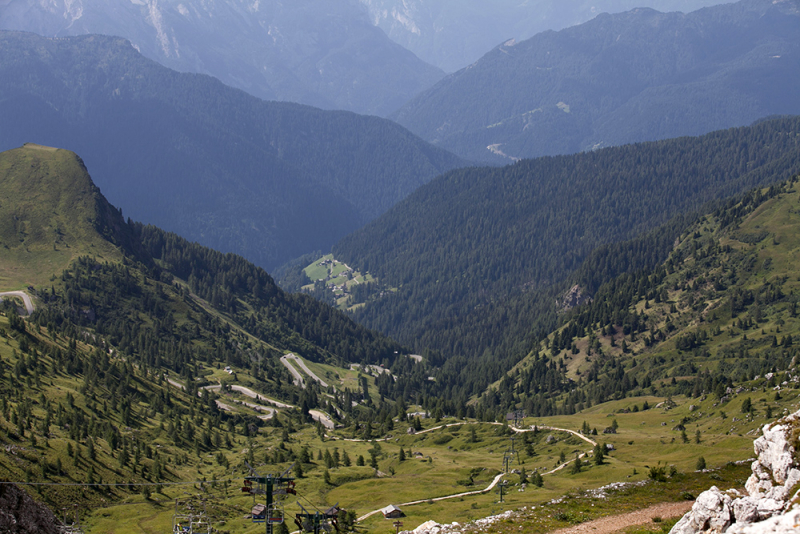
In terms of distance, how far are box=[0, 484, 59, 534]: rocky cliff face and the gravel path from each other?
47014 millimetres

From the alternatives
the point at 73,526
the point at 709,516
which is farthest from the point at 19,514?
the point at 709,516

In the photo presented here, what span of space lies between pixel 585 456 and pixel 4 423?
116 metres

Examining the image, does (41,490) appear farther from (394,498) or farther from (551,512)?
(551,512)

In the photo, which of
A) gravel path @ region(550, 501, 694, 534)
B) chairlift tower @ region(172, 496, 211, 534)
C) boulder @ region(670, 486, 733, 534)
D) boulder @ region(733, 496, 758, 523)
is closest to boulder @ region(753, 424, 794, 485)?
boulder @ region(670, 486, 733, 534)

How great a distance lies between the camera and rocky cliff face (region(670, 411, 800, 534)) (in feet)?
144

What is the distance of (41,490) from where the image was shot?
381ft

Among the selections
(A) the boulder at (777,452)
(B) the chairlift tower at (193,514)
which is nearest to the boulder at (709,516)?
(A) the boulder at (777,452)

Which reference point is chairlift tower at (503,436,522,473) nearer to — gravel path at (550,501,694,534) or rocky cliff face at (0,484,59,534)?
gravel path at (550,501,694,534)

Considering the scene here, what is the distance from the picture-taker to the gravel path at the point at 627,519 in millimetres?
72125

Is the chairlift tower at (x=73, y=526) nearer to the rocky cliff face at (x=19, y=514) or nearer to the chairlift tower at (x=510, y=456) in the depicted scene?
the rocky cliff face at (x=19, y=514)

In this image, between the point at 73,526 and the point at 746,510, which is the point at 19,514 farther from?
the point at 746,510

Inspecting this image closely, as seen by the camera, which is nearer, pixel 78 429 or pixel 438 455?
pixel 78 429

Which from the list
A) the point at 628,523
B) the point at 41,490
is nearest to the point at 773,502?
the point at 628,523

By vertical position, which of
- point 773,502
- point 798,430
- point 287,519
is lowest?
point 287,519
